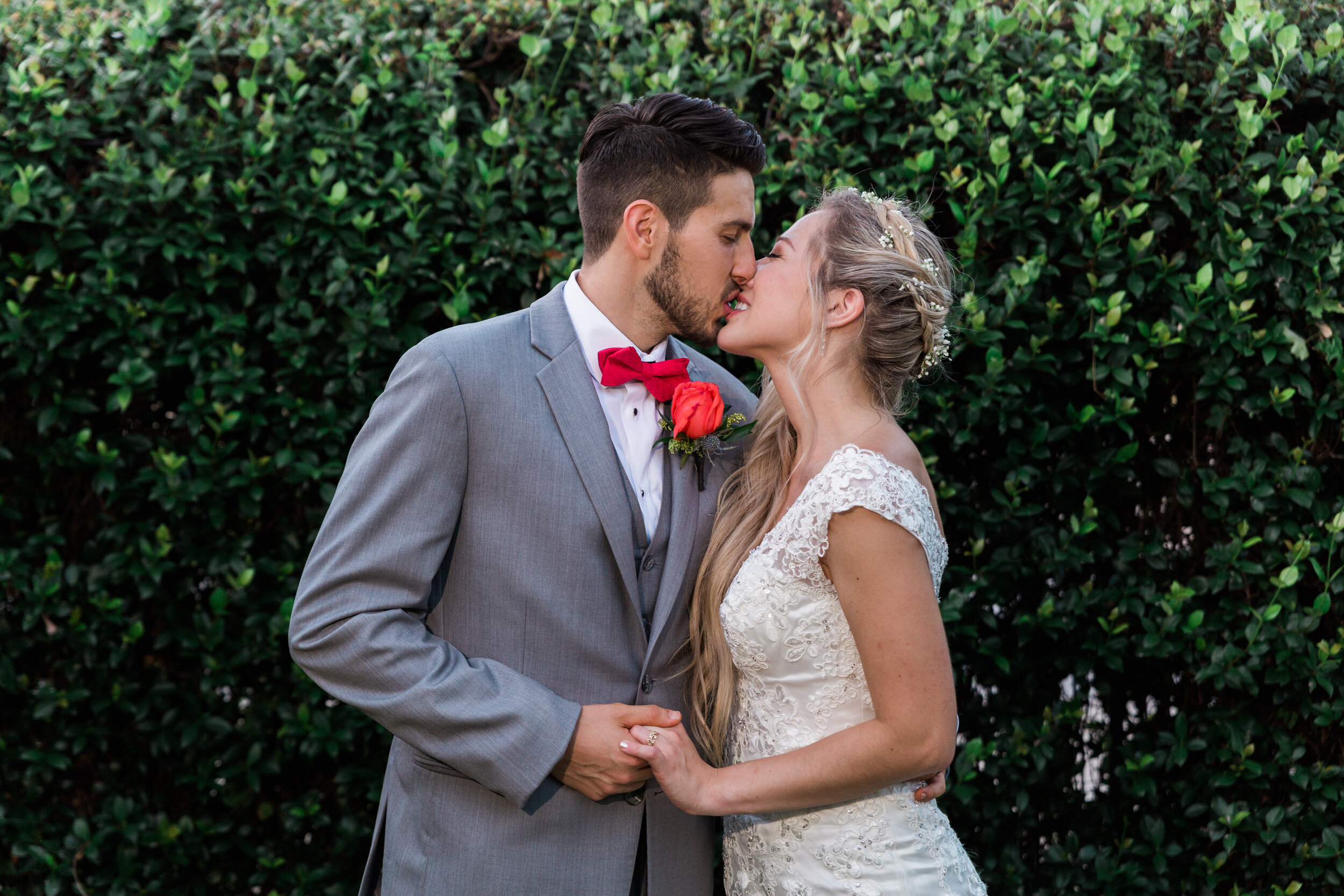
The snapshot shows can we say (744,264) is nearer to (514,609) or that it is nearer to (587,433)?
(587,433)

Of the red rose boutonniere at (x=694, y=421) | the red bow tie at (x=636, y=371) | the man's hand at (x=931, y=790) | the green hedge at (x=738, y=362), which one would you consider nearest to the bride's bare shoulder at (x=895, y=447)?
the red rose boutonniere at (x=694, y=421)

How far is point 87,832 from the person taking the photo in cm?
345

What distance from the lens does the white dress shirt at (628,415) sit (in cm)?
249

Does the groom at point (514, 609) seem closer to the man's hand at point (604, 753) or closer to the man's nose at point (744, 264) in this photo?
the man's hand at point (604, 753)

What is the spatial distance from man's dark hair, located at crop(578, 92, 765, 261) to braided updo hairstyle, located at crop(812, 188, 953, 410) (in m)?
Answer: 0.30

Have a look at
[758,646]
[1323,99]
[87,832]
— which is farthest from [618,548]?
[1323,99]

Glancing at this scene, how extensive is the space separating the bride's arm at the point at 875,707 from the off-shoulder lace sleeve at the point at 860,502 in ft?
0.08

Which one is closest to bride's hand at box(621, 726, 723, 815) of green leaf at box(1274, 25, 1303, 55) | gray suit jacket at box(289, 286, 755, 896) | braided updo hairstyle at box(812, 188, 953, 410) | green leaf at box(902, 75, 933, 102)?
gray suit jacket at box(289, 286, 755, 896)

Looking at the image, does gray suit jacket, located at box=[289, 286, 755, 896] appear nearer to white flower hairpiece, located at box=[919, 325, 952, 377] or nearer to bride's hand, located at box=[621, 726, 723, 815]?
bride's hand, located at box=[621, 726, 723, 815]

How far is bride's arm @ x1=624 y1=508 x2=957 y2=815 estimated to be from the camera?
2.20 metres

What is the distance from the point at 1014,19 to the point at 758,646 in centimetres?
223

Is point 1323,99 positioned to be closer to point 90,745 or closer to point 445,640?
point 445,640

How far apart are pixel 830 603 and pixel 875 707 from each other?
24 cm

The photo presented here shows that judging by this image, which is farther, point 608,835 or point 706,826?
point 706,826
